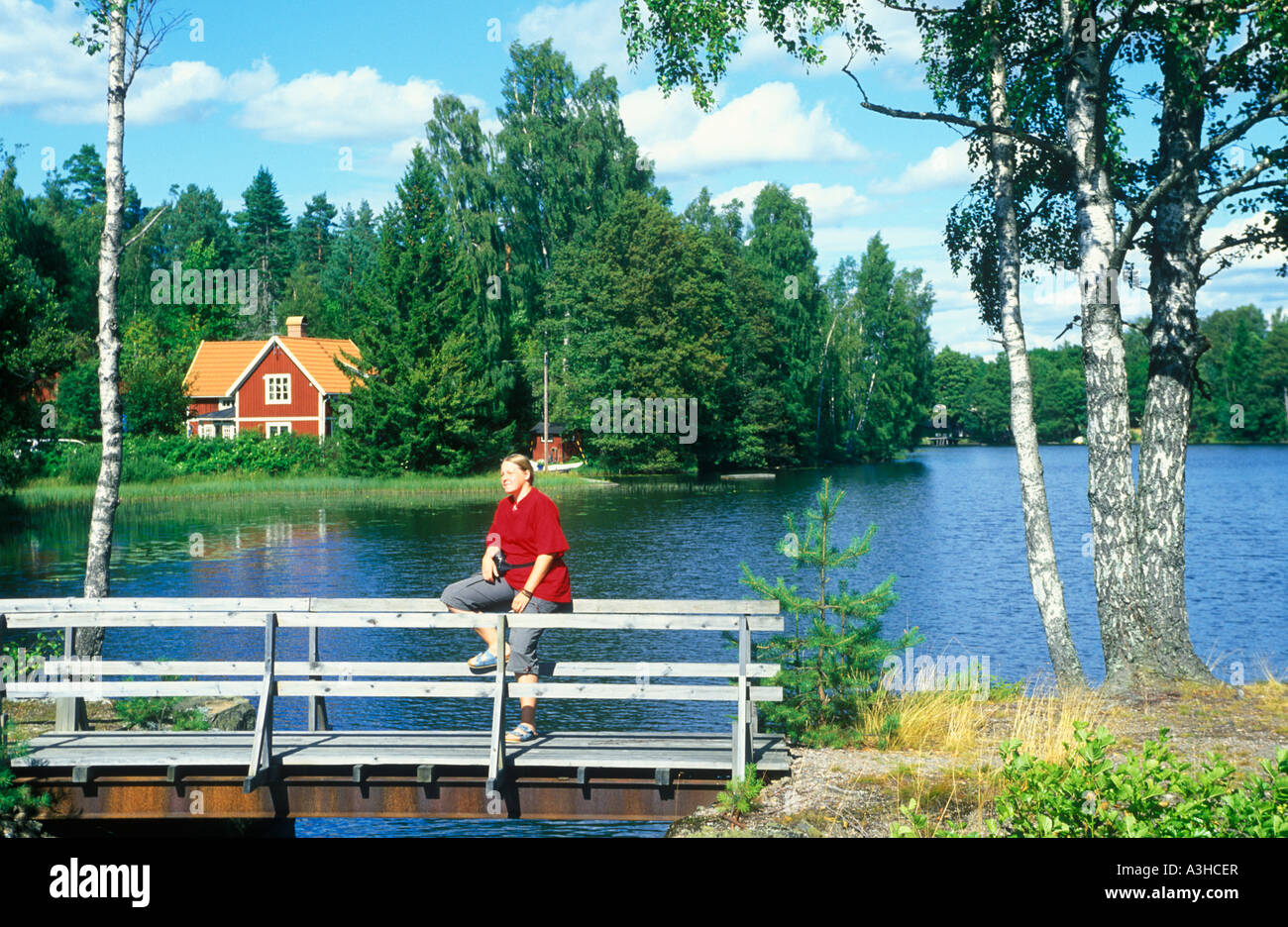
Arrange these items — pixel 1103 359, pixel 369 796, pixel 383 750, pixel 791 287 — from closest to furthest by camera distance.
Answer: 1. pixel 369 796
2. pixel 383 750
3. pixel 1103 359
4. pixel 791 287

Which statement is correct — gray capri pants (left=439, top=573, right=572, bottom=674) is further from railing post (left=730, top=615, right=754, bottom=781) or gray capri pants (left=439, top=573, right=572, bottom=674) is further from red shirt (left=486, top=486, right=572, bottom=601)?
railing post (left=730, top=615, right=754, bottom=781)

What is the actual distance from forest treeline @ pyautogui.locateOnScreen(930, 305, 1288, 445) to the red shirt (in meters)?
108

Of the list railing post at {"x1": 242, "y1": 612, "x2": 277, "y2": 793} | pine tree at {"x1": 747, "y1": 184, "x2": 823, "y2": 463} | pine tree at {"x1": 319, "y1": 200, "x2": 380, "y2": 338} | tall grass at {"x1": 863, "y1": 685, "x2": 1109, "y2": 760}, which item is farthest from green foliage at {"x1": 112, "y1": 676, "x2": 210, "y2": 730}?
pine tree at {"x1": 319, "y1": 200, "x2": 380, "y2": 338}

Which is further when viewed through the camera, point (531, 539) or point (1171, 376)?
point (1171, 376)

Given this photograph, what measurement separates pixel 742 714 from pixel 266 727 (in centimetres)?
330

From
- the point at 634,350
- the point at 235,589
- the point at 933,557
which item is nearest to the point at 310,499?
the point at 634,350

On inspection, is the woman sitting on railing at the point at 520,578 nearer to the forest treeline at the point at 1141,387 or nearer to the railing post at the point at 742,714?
the railing post at the point at 742,714

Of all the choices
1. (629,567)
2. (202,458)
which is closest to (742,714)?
(629,567)

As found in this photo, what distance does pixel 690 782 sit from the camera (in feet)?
25.3

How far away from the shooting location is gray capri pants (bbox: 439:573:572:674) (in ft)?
26.0

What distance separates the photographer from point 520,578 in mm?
8109

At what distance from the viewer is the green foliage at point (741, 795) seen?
7238 mm

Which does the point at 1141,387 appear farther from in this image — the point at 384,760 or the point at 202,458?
the point at 384,760

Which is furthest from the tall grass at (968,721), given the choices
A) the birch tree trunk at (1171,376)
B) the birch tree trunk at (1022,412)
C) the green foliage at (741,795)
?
the green foliage at (741,795)
